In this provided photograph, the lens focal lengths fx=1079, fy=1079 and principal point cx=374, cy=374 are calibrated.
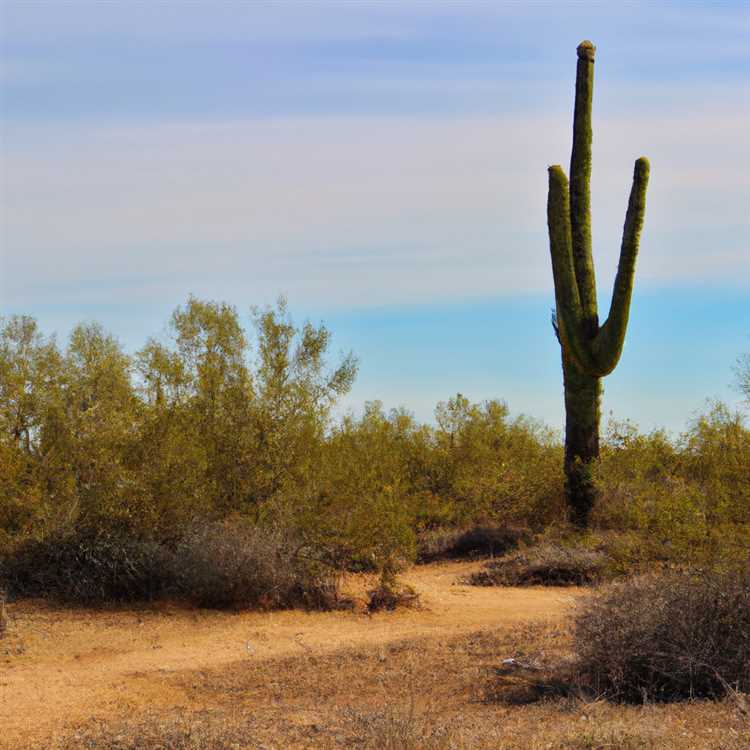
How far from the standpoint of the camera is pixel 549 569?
15625 millimetres

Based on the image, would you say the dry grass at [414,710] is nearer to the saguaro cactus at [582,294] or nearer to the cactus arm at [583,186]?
the saguaro cactus at [582,294]

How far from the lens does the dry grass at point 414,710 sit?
6.98 metres

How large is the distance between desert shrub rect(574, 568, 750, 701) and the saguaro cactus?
9943mm

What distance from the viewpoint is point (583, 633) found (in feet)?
29.1

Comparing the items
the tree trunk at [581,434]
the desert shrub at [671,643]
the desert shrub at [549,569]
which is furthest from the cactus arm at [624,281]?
the desert shrub at [671,643]

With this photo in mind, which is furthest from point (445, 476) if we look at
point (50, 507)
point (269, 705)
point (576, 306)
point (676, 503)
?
point (269, 705)

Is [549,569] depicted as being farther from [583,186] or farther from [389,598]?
[583,186]

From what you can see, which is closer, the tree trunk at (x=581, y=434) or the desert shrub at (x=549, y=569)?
the desert shrub at (x=549, y=569)

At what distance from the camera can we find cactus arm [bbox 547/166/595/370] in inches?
743

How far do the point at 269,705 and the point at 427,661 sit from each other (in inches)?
75.6

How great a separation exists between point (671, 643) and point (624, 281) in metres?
10.8

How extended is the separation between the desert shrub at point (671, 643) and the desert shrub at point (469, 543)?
9743 mm

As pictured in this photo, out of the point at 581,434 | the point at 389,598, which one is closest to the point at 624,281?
the point at 581,434

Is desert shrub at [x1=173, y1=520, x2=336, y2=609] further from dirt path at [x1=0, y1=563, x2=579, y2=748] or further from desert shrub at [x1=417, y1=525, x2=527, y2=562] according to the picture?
desert shrub at [x1=417, y1=525, x2=527, y2=562]
